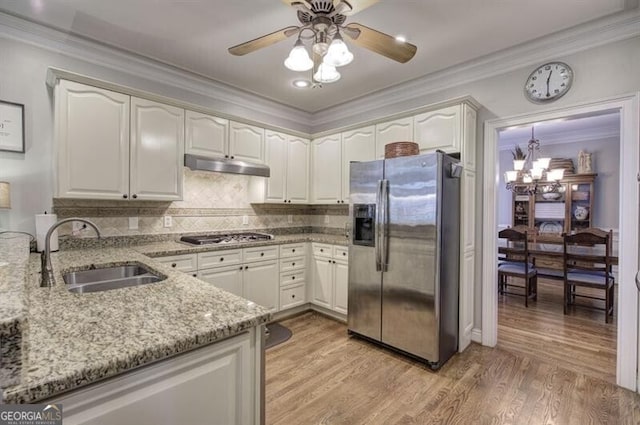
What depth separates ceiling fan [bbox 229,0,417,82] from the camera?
1.59 meters

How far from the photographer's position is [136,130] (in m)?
2.64

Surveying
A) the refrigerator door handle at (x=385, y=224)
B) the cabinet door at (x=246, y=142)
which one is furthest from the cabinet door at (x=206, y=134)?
the refrigerator door handle at (x=385, y=224)

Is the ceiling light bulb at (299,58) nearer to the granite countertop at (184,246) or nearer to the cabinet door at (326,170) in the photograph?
the granite countertop at (184,246)

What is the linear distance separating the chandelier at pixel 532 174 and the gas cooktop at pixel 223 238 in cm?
400

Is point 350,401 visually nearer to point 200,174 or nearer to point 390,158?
point 390,158

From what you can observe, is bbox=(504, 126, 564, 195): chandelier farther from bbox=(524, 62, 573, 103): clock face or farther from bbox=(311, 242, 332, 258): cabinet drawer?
bbox=(311, 242, 332, 258): cabinet drawer

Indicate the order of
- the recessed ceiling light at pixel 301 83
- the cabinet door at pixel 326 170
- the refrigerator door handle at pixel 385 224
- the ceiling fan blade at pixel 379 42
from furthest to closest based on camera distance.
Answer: the cabinet door at pixel 326 170
the recessed ceiling light at pixel 301 83
the refrigerator door handle at pixel 385 224
the ceiling fan blade at pixel 379 42

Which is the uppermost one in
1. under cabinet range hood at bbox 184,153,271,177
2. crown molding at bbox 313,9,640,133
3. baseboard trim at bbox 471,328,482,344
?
crown molding at bbox 313,9,640,133

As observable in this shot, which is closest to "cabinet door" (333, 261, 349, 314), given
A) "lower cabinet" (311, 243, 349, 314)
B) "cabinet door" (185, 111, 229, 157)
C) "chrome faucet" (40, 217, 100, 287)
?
"lower cabinet" (311, 243, 349, 314)

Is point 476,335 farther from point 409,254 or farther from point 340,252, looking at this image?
point 340,252

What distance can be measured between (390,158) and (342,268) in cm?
130

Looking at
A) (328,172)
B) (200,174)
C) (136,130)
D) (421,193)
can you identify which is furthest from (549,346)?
(136,130)

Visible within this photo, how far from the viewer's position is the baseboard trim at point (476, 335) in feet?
9.56

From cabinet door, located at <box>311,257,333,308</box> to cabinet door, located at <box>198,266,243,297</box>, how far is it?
3.03 feet
